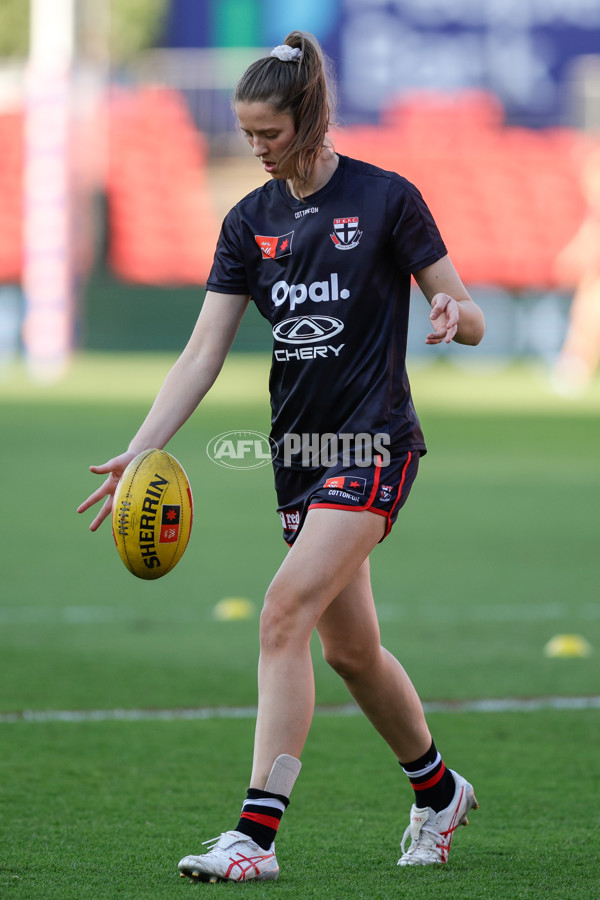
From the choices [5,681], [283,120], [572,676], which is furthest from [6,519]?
[283,120]

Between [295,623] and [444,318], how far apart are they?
0.94 m

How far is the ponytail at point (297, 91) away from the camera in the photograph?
13.8 feet

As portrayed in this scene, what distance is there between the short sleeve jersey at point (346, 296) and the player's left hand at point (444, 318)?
0.56 feet

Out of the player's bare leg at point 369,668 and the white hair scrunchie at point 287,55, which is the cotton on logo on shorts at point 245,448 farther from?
the white hair scrunchie at point 287,55

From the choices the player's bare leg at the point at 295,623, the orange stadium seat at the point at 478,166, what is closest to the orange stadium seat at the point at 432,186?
the orange stadium seat at the point at 478,166

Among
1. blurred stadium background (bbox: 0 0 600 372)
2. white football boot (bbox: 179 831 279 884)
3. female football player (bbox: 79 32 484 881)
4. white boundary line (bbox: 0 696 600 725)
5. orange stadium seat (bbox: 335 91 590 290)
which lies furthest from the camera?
orange stadium seat (bbox: 335 91 590 290)

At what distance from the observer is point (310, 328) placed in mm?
4293

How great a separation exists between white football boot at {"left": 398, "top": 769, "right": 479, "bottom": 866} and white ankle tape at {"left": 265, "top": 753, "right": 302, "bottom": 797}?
503 millimetres

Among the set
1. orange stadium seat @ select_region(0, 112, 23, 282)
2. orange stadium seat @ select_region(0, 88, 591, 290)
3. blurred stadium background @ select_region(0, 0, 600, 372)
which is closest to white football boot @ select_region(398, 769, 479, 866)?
blurred stadium background @ select_region(0, 0, 600, 372)

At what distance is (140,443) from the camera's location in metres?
4.45

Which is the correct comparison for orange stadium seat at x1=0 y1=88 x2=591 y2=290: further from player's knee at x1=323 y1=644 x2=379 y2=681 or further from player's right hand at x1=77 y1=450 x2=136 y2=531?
player's knee at x1=323 y1=644 x2=379 y2=681

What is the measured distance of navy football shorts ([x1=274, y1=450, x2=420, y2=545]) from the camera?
4.19m

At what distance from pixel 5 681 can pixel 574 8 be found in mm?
34227

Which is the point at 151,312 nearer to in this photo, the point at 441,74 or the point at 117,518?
the point at 441,74
